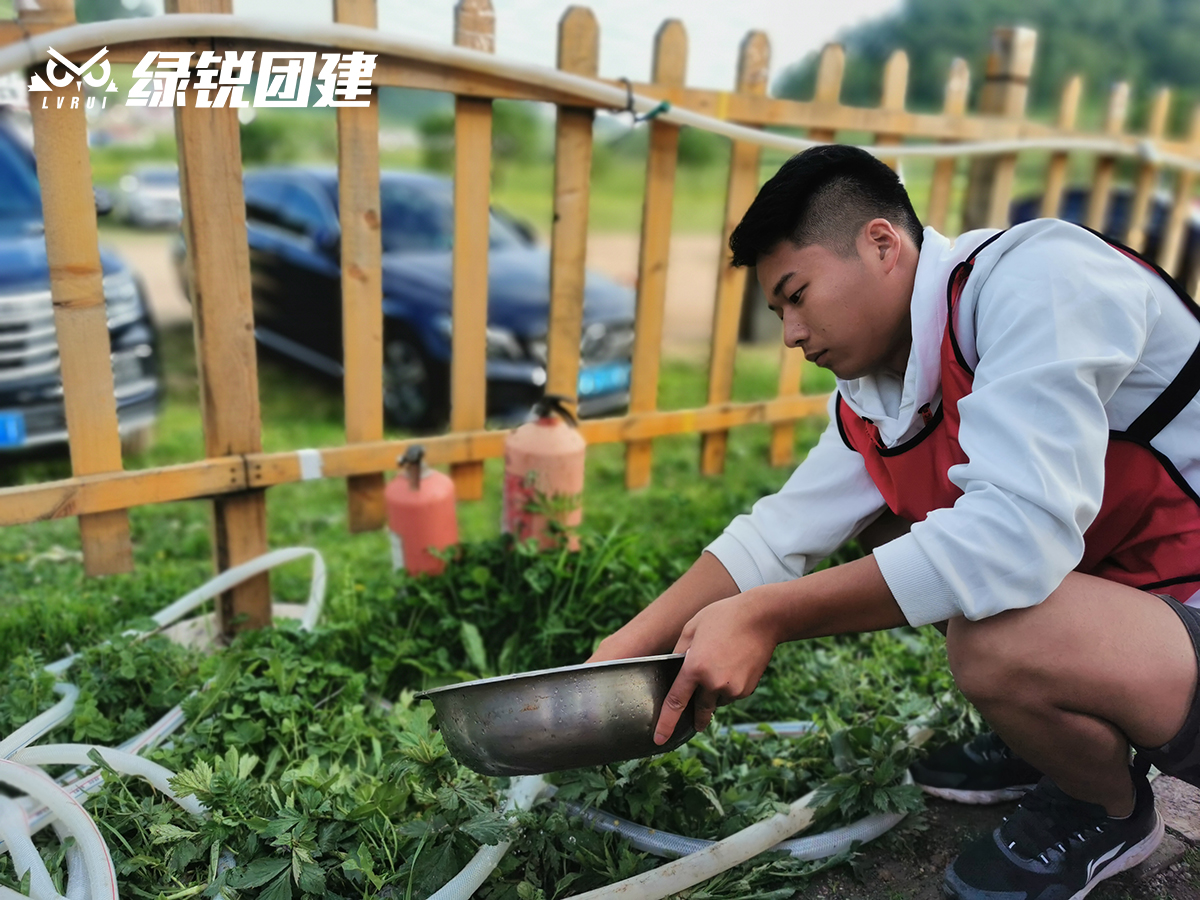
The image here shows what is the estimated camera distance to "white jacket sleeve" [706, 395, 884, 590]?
204cm

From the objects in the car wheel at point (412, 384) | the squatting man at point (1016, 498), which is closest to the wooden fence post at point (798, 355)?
the car wheel at point (412, 384)

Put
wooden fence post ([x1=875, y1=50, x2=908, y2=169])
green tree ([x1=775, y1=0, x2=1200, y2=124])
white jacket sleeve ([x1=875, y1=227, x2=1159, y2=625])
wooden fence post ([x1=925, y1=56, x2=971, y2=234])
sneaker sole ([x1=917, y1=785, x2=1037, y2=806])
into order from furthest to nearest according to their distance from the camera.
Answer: green tree ([x1=775, y1=0, x2=1200, y2=124]) < wooden fence post ([x1=925, y1=56, x2=971, y2=234]) < wooden fence post ([x1=875, y1=50, x2=908, y2=169]) < sneaker sole ([x1=917, y1=785, x2=1037, y2=806]) < white jacket sleeve ([x1=875, y1=227, x2=1159, y2=625])

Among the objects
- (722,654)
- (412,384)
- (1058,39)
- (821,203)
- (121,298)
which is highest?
(1058,39)

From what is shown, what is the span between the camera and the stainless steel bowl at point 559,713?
1.51 metres

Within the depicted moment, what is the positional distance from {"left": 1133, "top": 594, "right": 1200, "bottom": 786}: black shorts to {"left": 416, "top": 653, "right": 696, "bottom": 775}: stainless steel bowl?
842 mm

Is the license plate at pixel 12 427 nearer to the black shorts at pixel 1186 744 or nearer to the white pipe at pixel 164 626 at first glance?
the white pipe at pixel 164 626

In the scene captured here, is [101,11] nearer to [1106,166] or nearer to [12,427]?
[12,427]

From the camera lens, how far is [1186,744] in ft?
5.14

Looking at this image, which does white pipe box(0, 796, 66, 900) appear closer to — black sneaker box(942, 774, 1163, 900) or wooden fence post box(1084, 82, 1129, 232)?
black sneaker box(942, 774, 1163, 900)

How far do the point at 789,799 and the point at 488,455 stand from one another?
1626mm

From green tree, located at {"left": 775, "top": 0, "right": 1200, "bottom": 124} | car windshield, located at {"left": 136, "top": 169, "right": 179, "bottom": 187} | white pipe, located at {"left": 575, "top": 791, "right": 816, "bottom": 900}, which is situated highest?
green tree, located at {"left": 775, "top": 0, "right": 1200, "bottom": 124}

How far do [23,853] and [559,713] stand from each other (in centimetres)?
111

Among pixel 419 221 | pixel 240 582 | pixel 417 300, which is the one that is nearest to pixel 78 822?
pixel 240 582

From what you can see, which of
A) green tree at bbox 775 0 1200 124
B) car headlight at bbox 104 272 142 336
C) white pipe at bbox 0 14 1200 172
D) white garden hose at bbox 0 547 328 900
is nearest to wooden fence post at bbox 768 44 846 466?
white pipe at bbox 0 14 1200 172
